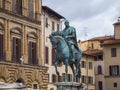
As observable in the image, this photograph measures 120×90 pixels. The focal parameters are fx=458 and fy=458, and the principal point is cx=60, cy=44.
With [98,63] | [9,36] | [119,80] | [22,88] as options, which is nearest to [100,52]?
[98,63]

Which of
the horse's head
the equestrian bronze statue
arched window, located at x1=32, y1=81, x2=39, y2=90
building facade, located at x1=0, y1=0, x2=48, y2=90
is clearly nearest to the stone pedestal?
the equestrian bronze statue

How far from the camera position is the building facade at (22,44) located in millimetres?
44812

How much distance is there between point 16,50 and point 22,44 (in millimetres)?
1203

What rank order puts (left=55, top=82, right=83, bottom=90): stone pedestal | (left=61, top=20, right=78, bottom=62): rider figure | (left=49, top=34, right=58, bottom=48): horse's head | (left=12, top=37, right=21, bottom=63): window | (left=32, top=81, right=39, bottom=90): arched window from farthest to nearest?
(left=32, top=81, right=39, bottom=90): arched window, (left=12, top=37, right=21, bottom=63): window, (left=61, top=20, right=78, bottom=62): rider figure, (left=49, top=34, right=58, bottom=48): horse's head, (left=55, top=82, right=83, bottom=90): stone pedestal

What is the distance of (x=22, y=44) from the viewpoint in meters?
48.1

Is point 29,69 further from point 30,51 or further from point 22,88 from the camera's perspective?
point 22,88

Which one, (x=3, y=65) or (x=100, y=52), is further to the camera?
(x=100, y=52)

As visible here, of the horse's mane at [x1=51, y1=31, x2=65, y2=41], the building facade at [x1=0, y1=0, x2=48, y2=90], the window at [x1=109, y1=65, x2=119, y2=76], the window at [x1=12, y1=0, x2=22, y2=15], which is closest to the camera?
the horse's mane at [x1=51, y1=31, x2=65, y2=41]

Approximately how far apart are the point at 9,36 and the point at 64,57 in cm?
2488

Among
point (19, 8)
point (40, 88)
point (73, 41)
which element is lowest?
A: point (40, 88)

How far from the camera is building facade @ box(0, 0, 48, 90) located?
4481 centimetres

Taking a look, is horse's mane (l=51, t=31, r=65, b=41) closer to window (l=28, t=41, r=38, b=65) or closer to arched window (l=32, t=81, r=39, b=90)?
window (l=28, t=41, r=38, b=65)

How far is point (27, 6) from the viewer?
49.9 metres

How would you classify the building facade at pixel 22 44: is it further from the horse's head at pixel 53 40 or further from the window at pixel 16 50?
the horse's head at pixel 53 40
